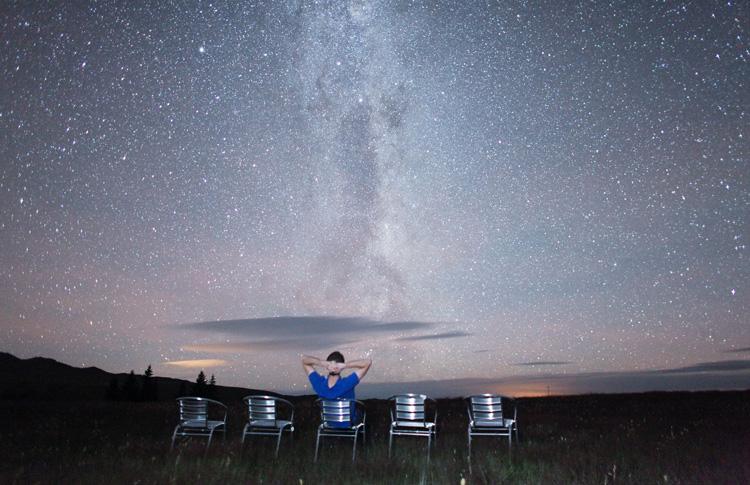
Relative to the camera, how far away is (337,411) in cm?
847

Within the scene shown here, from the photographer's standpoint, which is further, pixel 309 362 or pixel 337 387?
pixel 309 362

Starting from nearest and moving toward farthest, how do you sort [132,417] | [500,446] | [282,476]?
[282,476]
[500,446]
[132,417]

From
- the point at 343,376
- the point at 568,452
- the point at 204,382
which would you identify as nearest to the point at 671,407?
the point at 568,452

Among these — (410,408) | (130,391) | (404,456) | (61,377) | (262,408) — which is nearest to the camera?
(404,456)

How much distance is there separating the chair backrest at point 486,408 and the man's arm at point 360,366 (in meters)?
1.44

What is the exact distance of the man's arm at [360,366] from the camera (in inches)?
345

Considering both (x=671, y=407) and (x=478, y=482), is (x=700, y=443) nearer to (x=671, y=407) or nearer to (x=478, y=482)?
(x=478, y=482)

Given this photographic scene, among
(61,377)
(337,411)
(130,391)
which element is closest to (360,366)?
(337,411)

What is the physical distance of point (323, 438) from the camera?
35.2 feet

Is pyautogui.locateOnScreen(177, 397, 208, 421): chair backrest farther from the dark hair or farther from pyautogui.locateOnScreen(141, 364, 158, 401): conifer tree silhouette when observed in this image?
pyautogui.locateOnScreen(141, 364, 158, 401): conifer tree silhouette

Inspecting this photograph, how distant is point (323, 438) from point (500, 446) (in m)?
2.87

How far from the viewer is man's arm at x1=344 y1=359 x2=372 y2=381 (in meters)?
8.77

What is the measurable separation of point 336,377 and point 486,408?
203cm

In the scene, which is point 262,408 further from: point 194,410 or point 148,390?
point 148,390
